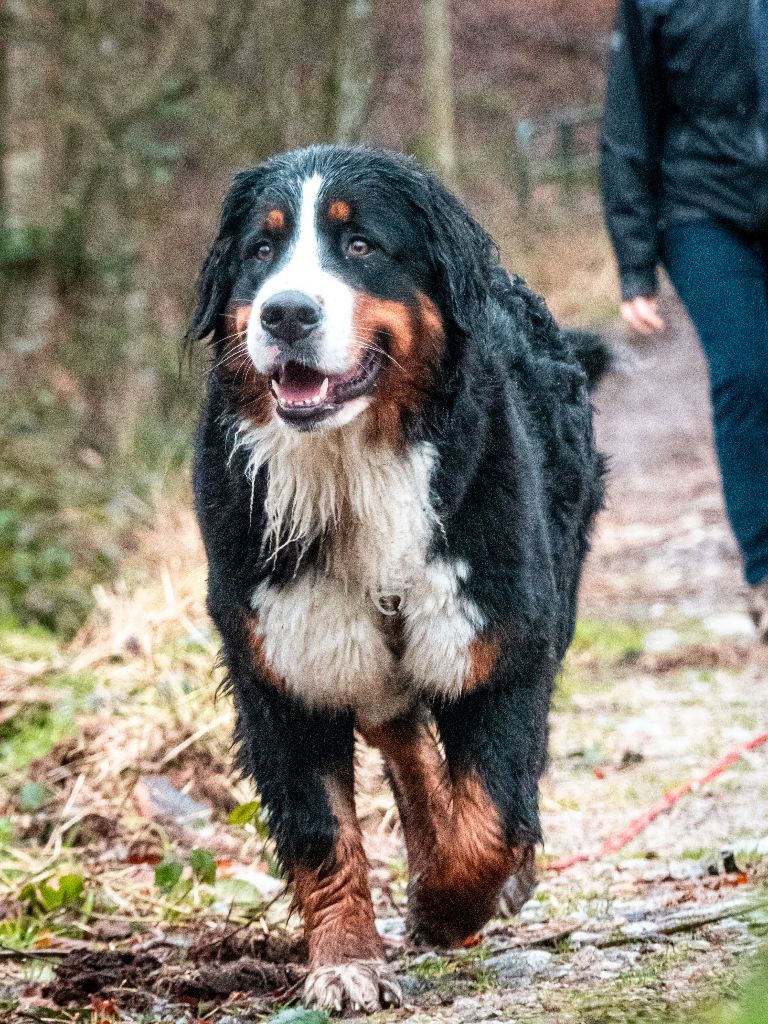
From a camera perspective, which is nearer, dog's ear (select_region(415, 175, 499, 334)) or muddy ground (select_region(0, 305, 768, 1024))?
muddy ground (select_region(0, 305, 768, 1024))

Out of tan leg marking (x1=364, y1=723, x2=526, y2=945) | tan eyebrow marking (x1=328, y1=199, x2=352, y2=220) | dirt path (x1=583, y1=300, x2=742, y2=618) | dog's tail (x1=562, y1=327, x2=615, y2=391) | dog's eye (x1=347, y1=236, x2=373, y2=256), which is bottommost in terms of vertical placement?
dirt path (x1=583, y1=300, x2=742, y2=618)

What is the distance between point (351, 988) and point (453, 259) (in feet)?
5.26

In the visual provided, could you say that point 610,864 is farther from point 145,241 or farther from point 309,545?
point 145,241

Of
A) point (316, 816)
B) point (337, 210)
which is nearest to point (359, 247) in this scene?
point (337, 210)

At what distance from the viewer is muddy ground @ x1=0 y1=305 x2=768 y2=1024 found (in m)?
3.22

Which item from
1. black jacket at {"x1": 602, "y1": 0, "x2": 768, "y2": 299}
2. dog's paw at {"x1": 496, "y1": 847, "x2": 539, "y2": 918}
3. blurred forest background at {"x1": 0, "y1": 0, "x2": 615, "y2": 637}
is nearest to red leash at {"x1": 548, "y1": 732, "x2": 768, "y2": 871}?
dog's paw at {"x1": 496, "y1": 847, "x2": 539, "y2": 918}

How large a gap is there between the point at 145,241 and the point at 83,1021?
26.3ft

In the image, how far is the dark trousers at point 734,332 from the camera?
5594 millimetres

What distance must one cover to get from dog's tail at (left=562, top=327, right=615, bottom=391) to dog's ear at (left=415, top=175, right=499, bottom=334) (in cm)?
147

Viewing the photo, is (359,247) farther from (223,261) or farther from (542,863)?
(542,863)

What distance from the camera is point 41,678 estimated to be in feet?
20.8

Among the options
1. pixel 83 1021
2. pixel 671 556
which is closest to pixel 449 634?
pixel 83 1021

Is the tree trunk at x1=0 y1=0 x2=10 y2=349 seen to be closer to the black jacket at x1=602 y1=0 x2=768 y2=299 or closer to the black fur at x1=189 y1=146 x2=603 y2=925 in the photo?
the black jacket at x1=602 y1=0 x2=768 y2=299

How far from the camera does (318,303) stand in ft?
10.7
